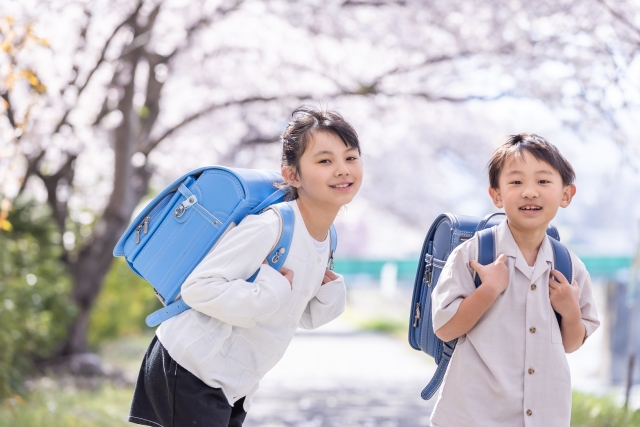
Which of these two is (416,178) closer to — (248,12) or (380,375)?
(380,375)

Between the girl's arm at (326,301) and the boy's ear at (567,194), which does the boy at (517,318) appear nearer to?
the boy's ear at (567,194)

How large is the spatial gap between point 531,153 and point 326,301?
749 millimetres

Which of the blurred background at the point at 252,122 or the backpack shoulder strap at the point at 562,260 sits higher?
the blurred background at the point at 252,122

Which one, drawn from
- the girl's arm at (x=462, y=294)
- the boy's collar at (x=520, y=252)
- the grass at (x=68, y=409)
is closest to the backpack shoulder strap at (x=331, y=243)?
the girl's arm at (x=462, y=294)

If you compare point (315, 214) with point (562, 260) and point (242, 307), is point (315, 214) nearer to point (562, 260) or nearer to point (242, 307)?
point (242, 307)

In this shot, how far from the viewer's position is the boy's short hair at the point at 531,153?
6.64 ft

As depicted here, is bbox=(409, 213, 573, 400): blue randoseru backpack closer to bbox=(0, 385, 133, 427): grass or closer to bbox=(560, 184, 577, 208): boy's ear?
bbox=(560, 184, 577, 208): boy's ear

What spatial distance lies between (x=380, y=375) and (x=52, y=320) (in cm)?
436

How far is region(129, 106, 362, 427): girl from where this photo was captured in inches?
78.5

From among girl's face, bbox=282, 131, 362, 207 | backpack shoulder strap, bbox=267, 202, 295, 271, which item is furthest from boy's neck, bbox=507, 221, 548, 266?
backpack shoulder strap, bbox=267, 202, 295, 271

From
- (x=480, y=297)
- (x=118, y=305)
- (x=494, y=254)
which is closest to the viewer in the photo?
(x=480, y=297)

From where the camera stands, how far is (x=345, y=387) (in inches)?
329

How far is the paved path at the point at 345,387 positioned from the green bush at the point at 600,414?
128 centimetres

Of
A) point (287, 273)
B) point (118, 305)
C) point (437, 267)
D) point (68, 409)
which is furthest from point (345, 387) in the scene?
point (287, 273)
